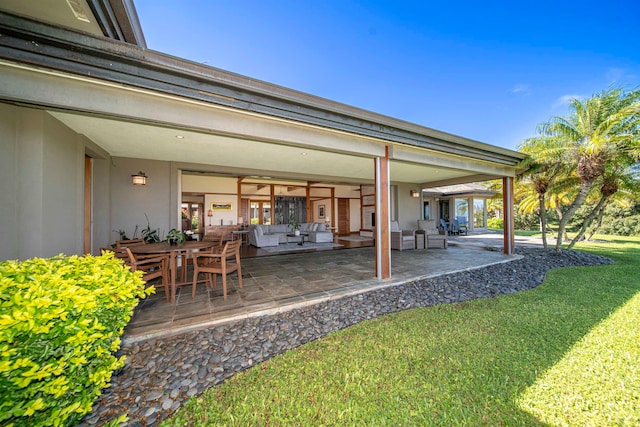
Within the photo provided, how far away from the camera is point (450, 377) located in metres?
1.99

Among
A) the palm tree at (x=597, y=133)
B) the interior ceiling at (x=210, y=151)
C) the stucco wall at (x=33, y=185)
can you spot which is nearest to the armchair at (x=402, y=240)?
the interior ceiling at (x=210, y=151)

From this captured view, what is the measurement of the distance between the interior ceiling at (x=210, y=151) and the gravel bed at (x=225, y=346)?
2713mm

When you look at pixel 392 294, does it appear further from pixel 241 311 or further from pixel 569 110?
pixel 569 110

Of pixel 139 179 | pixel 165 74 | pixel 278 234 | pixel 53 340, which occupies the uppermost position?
pixel 165 74

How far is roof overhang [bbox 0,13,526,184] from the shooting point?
2.15m

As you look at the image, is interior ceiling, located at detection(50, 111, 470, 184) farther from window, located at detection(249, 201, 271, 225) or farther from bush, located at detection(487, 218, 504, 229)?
bush, located at detection(487, 218, 504, 229)

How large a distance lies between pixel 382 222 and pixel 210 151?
3927 millimetres

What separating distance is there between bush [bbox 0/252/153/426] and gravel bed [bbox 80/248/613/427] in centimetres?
36

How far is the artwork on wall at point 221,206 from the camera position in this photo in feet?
38.7

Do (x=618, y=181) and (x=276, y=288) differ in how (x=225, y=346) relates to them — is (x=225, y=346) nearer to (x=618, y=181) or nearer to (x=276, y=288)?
(x=276, y=288)

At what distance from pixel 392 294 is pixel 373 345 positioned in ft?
5.04

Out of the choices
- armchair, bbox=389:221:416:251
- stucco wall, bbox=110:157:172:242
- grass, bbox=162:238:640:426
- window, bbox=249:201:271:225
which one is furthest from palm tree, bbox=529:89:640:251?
window, bbox=249:201:271:225

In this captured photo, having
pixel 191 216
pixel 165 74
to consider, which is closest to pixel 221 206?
pixel 191 216

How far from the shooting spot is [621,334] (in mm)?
2662
